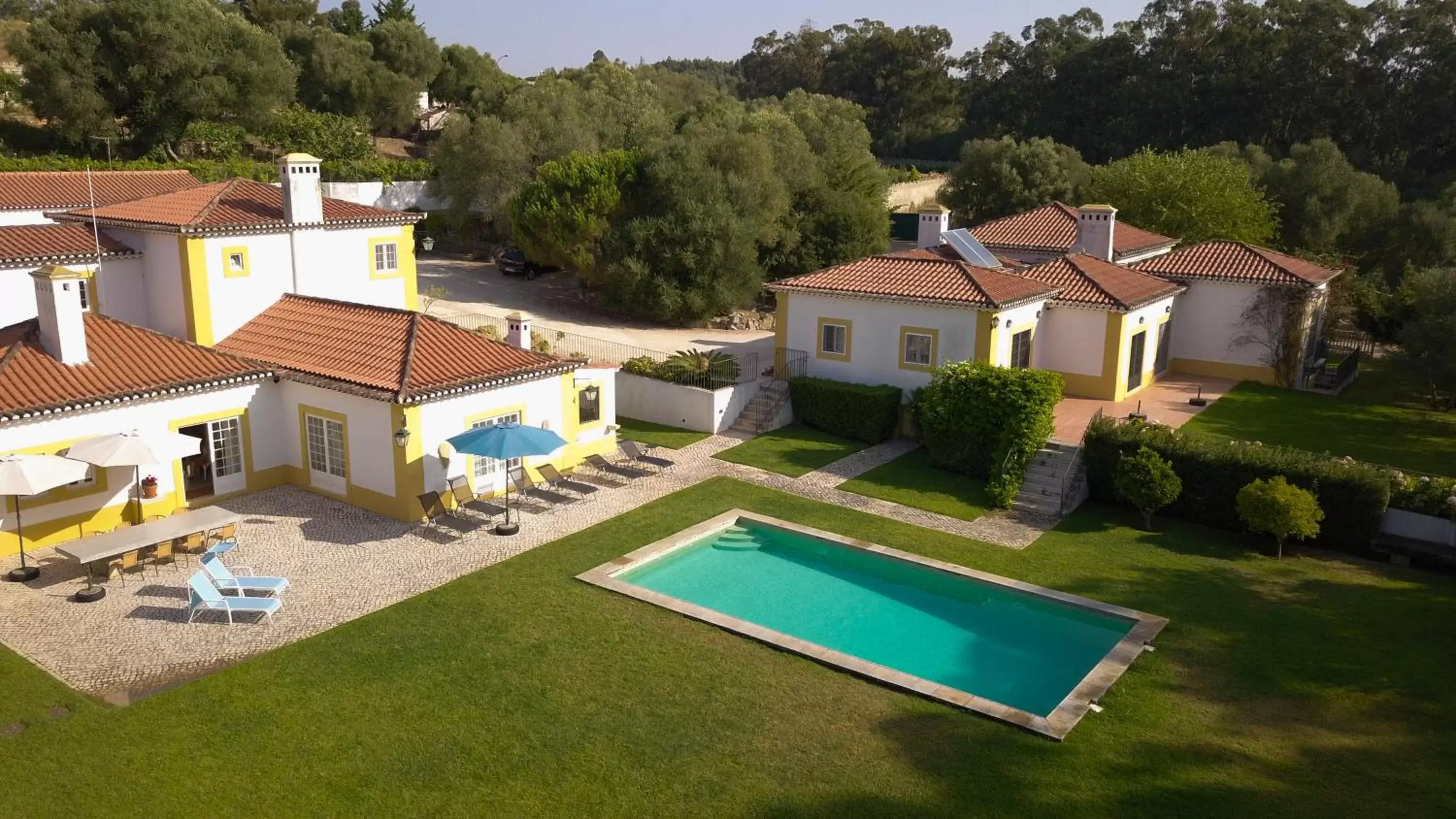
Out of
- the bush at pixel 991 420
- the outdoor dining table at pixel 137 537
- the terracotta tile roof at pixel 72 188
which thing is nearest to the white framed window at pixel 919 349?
the bush at pixel 991 420

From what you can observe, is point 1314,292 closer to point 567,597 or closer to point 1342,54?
point 567,597

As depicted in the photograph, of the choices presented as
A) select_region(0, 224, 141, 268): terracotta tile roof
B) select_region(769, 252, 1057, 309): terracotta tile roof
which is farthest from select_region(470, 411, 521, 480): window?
select_region(0, 224, 141, 268): terracotta tile roof

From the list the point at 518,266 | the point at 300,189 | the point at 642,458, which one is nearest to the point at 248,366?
the point at 300,189

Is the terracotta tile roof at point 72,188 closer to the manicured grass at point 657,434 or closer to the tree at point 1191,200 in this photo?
the manicured grass at point 657,434

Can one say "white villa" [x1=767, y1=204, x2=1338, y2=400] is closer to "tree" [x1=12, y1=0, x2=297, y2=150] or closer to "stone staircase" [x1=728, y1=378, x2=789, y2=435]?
"stone staircase" [x1=728, y1=378, x2=789, y2=435]

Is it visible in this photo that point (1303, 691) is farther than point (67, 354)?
No

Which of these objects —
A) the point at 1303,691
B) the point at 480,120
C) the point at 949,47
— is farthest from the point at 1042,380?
the point at 949,47

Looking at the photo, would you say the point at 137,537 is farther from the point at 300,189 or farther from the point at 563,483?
the point at 300,189
